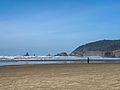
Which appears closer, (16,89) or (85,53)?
(16,89)

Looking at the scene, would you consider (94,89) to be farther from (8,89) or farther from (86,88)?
(8,89)

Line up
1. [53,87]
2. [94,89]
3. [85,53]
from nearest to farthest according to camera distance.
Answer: [94,89]
[53,87]
[85,53]

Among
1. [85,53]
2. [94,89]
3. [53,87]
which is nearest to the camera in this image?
[94,89]

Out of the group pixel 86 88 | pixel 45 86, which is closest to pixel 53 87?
pixel 45 86

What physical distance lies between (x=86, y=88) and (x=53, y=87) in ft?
6.03

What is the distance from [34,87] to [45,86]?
0.64 meters

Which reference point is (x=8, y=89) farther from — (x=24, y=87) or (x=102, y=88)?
(x=102, y=88)

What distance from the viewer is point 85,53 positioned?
653 feet

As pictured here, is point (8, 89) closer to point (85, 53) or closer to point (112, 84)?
point (112, 84)

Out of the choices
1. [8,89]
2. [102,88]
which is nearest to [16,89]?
[8,89]

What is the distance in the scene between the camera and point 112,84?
1606 centimetres

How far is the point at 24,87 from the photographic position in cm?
1576

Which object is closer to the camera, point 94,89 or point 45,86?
point 94,89

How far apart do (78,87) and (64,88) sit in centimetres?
77
